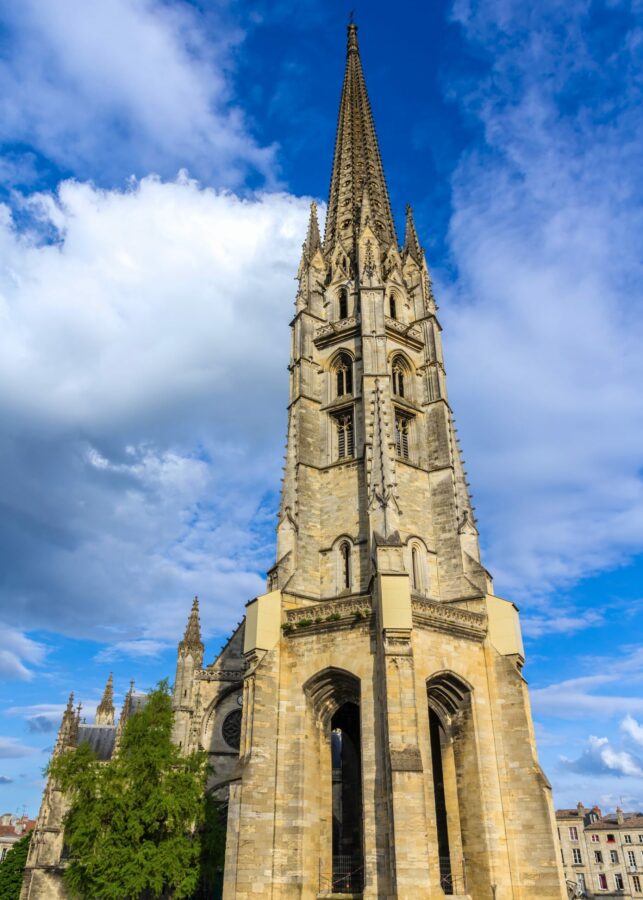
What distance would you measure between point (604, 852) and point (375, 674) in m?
49.0

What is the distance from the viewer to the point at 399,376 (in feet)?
95.3

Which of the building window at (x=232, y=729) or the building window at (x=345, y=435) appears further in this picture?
the building window at (x=232, y=729)

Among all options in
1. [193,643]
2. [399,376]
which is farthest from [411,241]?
[193,643]

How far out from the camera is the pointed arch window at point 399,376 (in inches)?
1128

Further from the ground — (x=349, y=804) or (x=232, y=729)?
(x=232, y=729)

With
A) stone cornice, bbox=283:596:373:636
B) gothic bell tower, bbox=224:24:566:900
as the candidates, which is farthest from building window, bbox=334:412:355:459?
stone cornice, bbox=283:596:373:636

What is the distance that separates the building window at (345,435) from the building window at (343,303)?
17.6 ft

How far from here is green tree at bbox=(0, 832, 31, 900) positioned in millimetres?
40500

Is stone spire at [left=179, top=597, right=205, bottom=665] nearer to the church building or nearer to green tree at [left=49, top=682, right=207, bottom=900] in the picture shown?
the church building

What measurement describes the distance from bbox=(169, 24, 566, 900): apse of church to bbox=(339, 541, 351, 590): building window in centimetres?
7

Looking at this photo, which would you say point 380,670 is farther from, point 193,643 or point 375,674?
point 193,643

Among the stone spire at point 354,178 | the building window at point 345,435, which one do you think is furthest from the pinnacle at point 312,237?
the building window at point 345,435

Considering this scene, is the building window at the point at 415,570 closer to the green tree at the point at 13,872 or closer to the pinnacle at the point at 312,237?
the pinnacle at the point at 312,237

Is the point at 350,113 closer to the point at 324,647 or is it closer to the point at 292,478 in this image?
the point at 292,478
